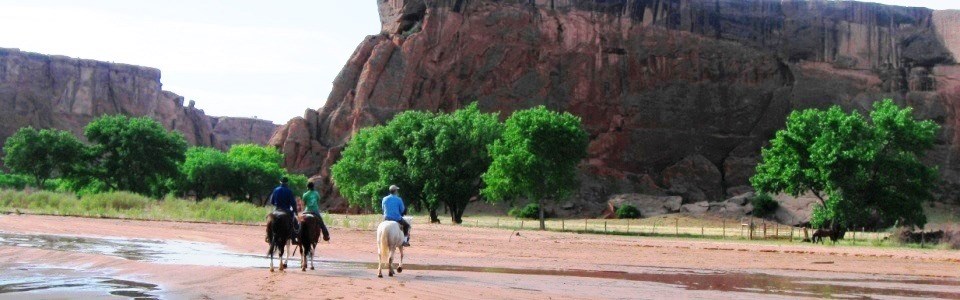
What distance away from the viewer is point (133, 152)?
76312 millimetres

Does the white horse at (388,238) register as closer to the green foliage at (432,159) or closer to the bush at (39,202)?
the bush at (39,202)

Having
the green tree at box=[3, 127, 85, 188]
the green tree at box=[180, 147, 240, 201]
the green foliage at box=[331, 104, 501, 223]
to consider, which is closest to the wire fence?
the green foliage at box=[331, 104, 501, 223]

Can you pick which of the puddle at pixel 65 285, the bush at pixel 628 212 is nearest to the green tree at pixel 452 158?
the bush at pixel 628 212

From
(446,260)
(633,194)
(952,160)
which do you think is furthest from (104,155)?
(952,160)

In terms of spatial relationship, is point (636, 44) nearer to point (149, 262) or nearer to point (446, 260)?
point (446, 260)

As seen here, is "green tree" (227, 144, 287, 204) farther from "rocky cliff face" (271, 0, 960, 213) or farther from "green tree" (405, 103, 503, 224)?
"green tree" (405, 103, 503, 224)

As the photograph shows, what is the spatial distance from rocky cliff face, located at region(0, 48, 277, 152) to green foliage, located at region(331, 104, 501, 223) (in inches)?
3171

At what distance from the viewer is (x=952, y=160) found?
327 ft

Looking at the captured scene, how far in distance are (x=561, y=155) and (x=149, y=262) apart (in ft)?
132

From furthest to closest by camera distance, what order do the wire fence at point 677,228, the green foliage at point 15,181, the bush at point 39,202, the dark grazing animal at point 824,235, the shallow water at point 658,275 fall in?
the green foliage at point 15,181, the wire fence at point 677,228, the bush at point 39,202, the dark grazing animal at point 824,235, the shallow water at point 658,275

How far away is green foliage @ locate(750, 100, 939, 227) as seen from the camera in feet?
165

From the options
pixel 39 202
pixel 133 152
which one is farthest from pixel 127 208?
pixel 133 152

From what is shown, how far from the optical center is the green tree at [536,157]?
2312 inches

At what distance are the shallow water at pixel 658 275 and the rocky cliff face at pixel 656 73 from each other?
237ft
